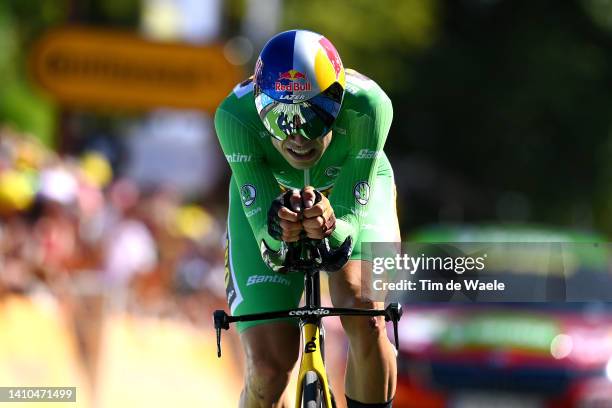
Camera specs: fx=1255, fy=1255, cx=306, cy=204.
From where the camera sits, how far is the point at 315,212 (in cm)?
473

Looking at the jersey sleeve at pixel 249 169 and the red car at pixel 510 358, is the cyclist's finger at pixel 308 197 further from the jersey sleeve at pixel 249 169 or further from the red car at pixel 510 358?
the red car at pixel 510 358

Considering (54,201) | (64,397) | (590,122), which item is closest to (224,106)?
(64,397)

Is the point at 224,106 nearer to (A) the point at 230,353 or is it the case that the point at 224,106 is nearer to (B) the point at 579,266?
(B) the point at 579,266

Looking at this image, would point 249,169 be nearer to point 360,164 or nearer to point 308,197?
point 360,164

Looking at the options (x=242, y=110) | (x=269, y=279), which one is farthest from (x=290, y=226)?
(x=242, y=110)

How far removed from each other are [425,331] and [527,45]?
2600cm

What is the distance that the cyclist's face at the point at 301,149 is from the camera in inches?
207

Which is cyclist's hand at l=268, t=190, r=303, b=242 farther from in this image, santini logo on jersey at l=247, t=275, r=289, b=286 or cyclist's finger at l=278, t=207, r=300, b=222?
santini logo on jersey at l=247, t=275, r=289, b=286

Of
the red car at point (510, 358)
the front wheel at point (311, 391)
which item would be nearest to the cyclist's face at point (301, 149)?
the front wheel at point (311, 391)

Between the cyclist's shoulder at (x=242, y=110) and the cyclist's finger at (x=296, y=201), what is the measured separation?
84cm

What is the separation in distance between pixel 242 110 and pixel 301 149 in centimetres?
40

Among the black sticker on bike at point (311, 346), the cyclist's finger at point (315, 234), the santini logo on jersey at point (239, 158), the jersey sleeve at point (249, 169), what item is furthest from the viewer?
the santini logo on jersey at point (239, 158)

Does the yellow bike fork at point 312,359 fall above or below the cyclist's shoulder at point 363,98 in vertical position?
below

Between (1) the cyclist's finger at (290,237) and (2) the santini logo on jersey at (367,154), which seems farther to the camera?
(2) the santini logo on jersey at (367,154)
